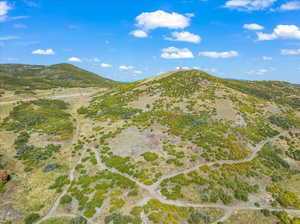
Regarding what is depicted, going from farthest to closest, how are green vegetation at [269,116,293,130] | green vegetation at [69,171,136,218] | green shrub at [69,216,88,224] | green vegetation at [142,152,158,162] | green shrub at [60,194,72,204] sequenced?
1. green vegetation at [269,116,293,130]
2. green vegetation at [142,152,158,162]
3. green shrub at [60,194,72,204]
4. green vegetation at [69,171,136,218]
5. green shrub at [69,216,88,224]

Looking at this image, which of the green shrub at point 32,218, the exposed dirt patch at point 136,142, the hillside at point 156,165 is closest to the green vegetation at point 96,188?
the hillside at point 156,165

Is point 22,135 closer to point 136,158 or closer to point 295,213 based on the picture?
point 136,158

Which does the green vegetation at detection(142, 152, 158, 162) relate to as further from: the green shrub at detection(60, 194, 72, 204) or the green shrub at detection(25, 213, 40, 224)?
the green shrub at detection(25, 213, 40, 224)

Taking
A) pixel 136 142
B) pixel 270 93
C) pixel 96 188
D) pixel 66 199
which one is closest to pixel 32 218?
pixel 66 199

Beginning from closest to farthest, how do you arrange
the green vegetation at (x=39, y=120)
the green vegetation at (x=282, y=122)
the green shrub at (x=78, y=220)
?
the green shrub at (x=78, y=220), the green vegetation at (x=39, y=120), the green vegetation at (x=282, y=122)

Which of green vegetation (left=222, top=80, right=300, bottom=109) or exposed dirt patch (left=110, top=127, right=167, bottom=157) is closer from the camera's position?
exposed dirt patch (left=110, top=127, right=167, bottom=157)

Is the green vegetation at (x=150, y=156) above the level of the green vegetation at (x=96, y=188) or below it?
above

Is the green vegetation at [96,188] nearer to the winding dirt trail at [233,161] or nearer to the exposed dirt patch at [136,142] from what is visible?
the winding dirt trail at [233,161]

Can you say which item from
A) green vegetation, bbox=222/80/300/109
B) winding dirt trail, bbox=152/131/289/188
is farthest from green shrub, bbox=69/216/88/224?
green vegetation, bbox=222/80/300/109
